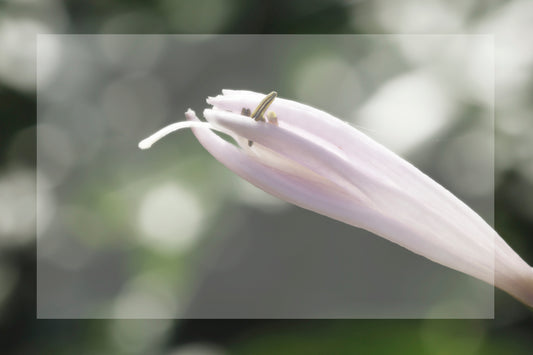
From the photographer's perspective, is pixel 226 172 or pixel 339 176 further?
pixel 226 172

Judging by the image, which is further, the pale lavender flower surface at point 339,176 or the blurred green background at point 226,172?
the blurred green background at point 226,172

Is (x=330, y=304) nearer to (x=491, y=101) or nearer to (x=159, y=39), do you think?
(x=491, y=101)

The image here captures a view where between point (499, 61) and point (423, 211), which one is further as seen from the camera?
point (499, 61)

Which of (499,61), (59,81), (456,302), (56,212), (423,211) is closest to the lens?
(423,211)

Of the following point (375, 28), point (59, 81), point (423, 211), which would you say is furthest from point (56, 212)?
point (423, 211)
